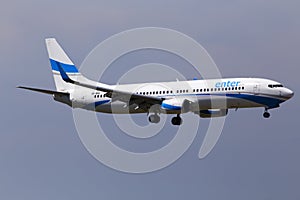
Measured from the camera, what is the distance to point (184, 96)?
106 metres

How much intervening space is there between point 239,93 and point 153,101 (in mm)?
9865

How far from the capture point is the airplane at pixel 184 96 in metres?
104

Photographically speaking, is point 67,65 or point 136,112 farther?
point 67,65

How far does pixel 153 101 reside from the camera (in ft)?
351

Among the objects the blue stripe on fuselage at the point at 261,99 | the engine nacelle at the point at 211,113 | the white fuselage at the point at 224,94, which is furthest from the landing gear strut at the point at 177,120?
the blue stripe on fuselage at the point at 261,99

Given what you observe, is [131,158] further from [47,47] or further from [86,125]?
[47,47]

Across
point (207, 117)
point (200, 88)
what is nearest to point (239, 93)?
point (200, 88)

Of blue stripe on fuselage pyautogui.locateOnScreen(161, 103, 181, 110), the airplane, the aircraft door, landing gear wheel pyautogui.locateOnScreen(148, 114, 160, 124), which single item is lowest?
landing gear wheel pyautogui.locateOnScreen(148, 114, 160, 124)

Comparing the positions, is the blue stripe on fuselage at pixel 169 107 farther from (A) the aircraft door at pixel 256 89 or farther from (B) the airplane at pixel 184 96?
(A) the aircraft door at pixel 256 89

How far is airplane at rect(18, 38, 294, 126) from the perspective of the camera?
10375 cm

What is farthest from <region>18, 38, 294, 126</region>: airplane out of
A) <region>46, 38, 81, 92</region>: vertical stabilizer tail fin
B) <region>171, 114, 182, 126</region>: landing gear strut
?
<region>46, 38, 81, 92</region>: vertical stabilizer tail fin

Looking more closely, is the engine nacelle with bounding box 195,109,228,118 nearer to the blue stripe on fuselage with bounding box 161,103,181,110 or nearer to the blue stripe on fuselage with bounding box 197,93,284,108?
the blue stripe on fuselage with bounding box 161,103,181,110

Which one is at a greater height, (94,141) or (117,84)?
(117,84)

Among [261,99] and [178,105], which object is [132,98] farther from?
[261,99]
